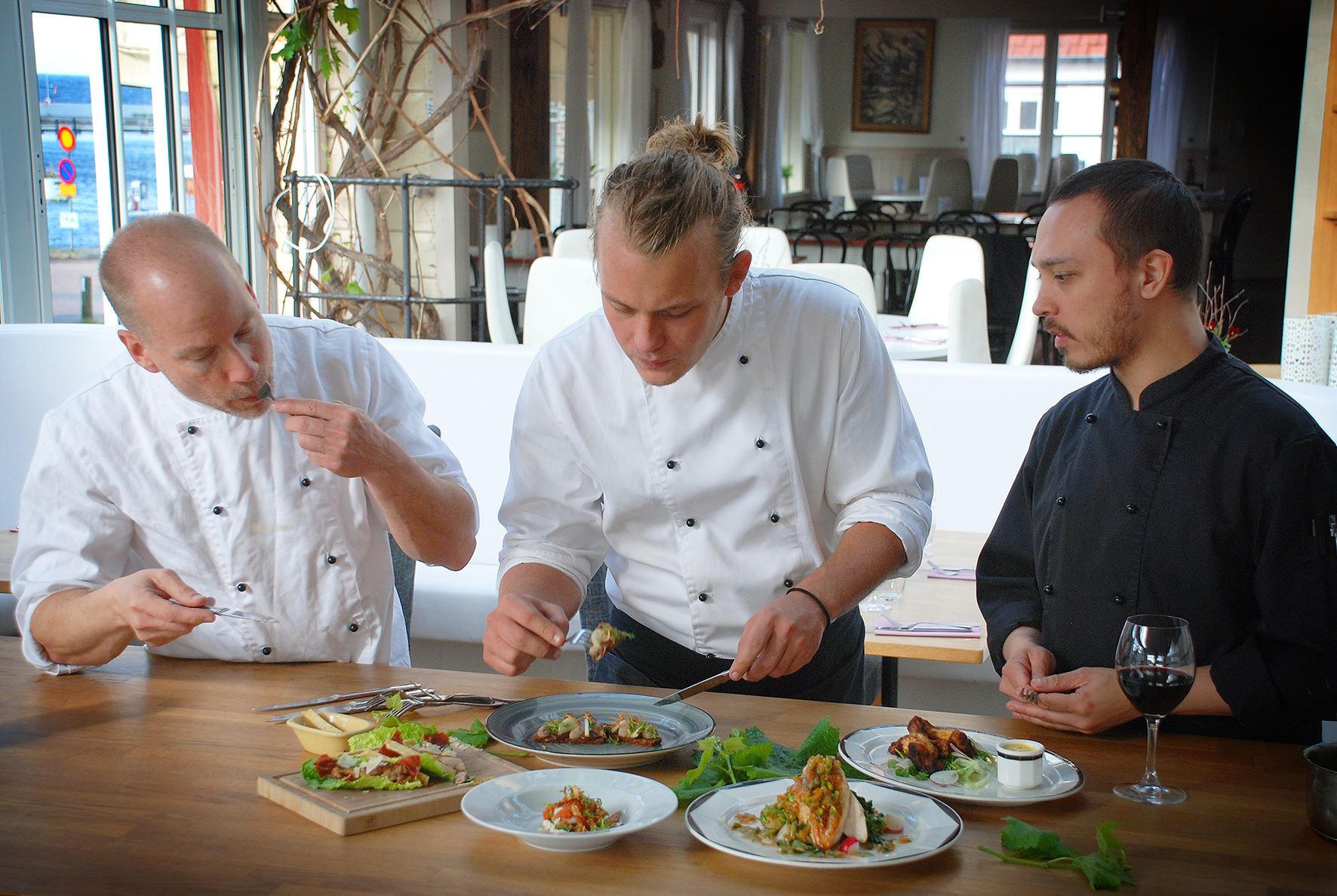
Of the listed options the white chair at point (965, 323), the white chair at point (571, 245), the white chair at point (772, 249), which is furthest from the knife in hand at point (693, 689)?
the white chair at point (571, 245)

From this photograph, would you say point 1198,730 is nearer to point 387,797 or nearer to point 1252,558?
point 1252,558

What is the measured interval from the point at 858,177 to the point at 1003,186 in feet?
5.79

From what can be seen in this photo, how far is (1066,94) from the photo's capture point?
1472cm

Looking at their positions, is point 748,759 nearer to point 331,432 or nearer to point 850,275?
point 331,432

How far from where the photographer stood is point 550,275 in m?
4.73

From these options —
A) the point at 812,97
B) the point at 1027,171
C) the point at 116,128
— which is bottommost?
the point at 116,128

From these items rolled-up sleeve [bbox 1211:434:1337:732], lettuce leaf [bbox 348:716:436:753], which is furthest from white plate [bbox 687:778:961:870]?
rolled-up sleeve [bbox 1211:434:1337:732]

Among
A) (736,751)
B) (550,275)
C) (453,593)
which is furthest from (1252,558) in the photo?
(550,275)

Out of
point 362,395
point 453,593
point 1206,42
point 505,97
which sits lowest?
point 453,593

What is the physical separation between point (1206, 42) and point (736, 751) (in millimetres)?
15513

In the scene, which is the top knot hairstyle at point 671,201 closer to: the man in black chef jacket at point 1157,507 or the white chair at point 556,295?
the man in black chef jacket at point 1157,507

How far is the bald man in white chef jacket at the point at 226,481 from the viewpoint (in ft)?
5.50

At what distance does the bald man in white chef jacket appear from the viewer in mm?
1676

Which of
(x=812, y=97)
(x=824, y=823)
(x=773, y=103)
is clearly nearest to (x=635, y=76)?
(x=773, y=103)
